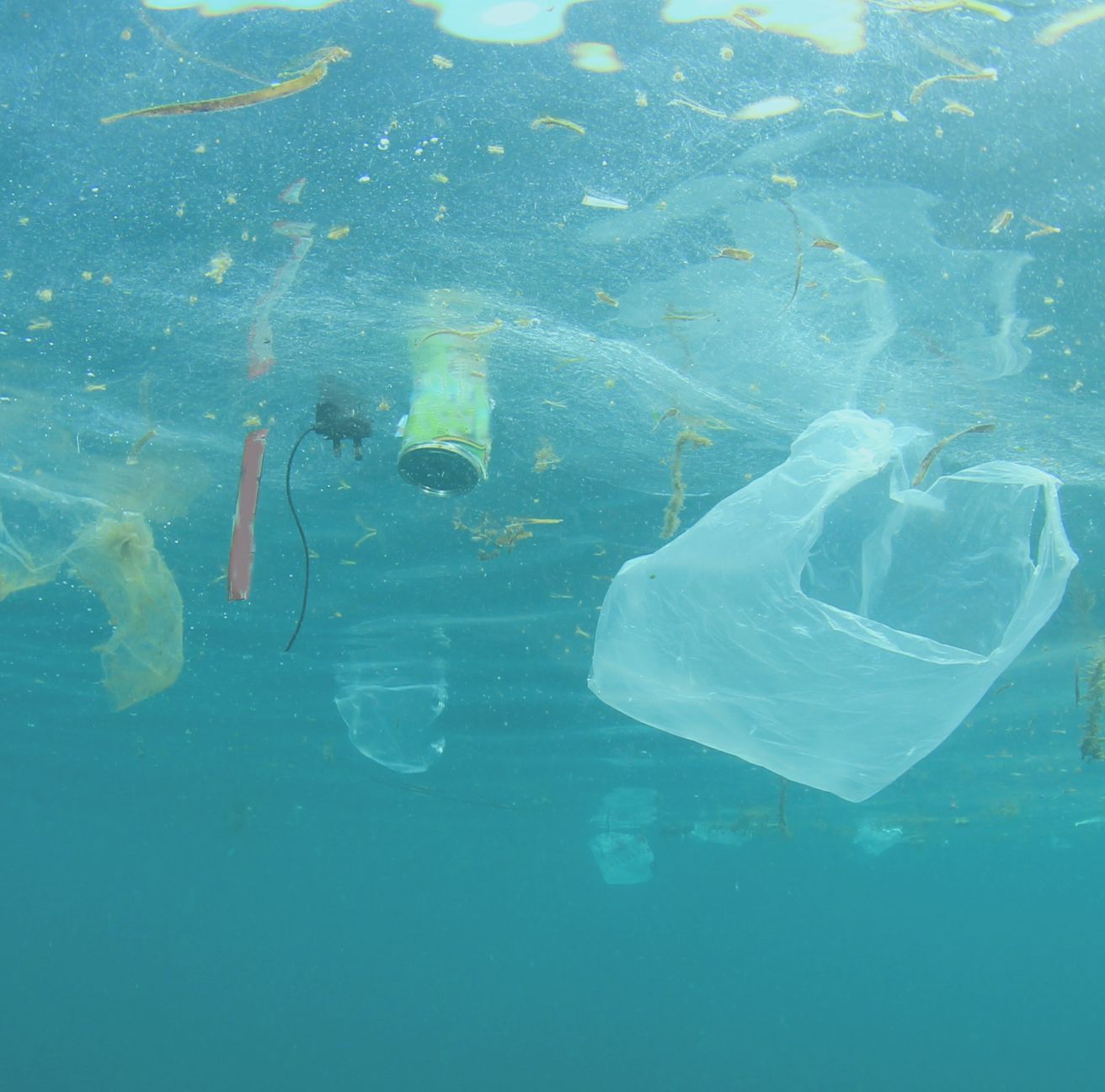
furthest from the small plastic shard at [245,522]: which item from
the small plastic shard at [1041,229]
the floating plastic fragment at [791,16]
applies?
the small plastic shard at [1041,229]

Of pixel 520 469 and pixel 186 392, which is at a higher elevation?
pixel 186 392

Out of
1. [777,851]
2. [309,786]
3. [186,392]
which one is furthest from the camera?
[777,851]

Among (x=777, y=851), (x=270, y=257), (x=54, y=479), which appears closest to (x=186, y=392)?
(x=270, y=257)

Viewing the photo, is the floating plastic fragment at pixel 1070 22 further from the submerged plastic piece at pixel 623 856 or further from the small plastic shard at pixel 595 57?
the submerged plastic piece at pixel 623 856

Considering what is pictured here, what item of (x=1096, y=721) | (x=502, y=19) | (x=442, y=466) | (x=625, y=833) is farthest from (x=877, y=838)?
(x=502, y=19)

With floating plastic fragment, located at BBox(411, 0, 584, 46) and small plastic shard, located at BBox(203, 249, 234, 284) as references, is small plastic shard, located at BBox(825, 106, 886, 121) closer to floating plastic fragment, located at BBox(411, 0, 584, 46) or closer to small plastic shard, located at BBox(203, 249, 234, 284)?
floating plastic fragment, located at BBox(411, 0, 584, 46)

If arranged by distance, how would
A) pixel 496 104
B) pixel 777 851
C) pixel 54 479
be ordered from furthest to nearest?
pixel 777 851 < pixel 54 479 < pixel 496 104

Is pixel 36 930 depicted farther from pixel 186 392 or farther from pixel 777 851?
pixel 186 392
